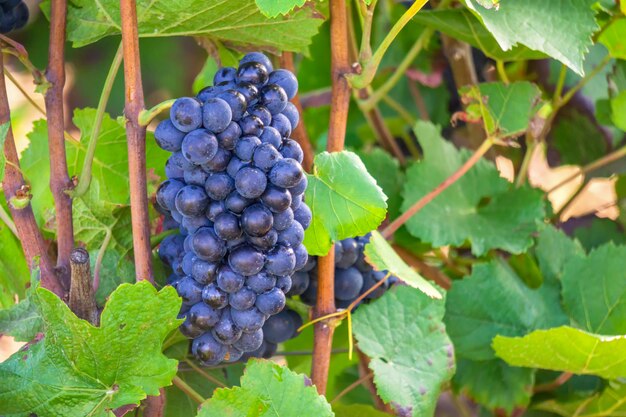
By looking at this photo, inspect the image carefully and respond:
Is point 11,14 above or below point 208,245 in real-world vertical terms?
above

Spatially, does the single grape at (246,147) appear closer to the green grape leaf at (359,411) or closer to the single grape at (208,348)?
the single grape at (208,348)

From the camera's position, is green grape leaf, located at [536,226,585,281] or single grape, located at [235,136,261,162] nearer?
single grape, located at [235,136,261,162]

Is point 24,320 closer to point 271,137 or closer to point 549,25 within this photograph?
point 271,137

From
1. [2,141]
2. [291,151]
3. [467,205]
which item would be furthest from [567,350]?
[2,141]

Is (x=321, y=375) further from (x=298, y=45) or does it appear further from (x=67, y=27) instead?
(x=67, y=27)

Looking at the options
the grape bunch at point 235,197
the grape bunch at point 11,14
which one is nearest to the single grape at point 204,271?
the grape bunch at point 235,197

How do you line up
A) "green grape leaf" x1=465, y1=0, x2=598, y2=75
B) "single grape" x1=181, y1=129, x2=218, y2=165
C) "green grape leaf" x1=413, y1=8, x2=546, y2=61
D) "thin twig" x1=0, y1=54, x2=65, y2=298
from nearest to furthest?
"single grape" x1=181, y1=129, x2=218, y2=165, "thin twig" x1=0, y1=54, x2=65, y2=298, "green grape leaf" x1=465, y1=0, x2=598, y2=75, "green grape leaf" x1=413, y1=8, x2=546, y2=61

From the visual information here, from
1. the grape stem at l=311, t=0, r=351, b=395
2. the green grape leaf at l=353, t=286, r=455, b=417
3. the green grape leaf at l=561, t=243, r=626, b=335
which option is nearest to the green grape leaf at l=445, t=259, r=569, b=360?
the green grape leaf at l=561, t=243, r=626, b=335

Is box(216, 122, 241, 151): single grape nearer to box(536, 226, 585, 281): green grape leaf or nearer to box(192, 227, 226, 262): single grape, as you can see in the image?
box(192, 227, 226, 262): single grape
